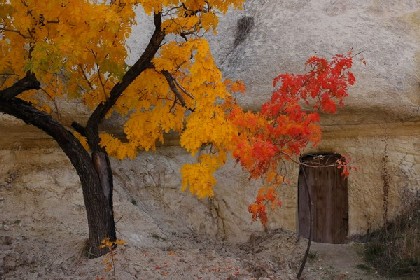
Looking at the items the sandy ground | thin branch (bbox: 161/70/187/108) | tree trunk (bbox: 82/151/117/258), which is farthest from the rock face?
thin branch (bbox: 161/70/187/108)

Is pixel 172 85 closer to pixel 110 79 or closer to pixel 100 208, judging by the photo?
pixel 110 79

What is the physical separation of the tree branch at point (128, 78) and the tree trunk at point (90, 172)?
370mm

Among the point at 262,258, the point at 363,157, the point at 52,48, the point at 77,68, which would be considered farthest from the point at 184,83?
the point at 363,157

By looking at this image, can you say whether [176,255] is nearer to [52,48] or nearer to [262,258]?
[262,258]

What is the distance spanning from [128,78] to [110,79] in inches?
36.2

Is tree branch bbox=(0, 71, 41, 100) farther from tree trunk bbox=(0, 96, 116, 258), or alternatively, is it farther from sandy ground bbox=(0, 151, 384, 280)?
sandy ground bbox=(0, 151, 384, 280)

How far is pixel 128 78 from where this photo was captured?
10.1 m

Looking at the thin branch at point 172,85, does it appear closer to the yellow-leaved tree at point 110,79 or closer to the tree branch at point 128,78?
the yellow-leaved tree at point 110,79

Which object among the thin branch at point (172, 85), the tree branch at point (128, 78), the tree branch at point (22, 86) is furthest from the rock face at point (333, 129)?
the thin branch at point (172, 85)

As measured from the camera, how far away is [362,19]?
14.0 metres

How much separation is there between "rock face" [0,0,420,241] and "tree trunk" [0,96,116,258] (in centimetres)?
297

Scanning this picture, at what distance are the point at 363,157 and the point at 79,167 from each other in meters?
6.66

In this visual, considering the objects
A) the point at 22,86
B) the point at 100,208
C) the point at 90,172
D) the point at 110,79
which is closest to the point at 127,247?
the point at 100,208

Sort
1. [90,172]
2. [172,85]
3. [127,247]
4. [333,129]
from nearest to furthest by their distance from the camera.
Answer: [172,85]
[90,172]
[127,247]
[333,129]
